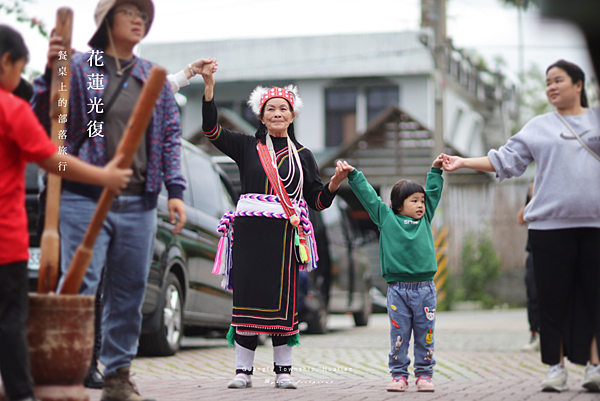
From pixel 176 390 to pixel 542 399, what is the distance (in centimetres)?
222

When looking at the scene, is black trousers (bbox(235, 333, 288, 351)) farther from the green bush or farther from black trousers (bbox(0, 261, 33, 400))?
the green bush

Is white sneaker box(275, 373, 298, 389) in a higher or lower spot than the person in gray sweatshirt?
lower

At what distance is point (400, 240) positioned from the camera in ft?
17.5

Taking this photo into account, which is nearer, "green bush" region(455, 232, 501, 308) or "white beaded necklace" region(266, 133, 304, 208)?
"white beaded necklace" region(266, 133, 304, 208)

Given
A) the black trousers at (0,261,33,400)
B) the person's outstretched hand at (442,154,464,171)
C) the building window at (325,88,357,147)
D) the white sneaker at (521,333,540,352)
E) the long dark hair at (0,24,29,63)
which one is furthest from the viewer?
the building window at (325,88,357,147)

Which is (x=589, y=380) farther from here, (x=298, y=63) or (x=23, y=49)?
(x=298, y=63)

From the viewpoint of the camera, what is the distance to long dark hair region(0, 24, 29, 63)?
3209 millimetres

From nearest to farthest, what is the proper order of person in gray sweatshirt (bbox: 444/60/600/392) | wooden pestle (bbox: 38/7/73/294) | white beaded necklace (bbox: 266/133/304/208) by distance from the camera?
wooden pestle (bbox: 38/7/73/294), person in gray sweatshirt (bbox: 444/60/600/392), white beaded necklace (bbox: 266/133/304/208)

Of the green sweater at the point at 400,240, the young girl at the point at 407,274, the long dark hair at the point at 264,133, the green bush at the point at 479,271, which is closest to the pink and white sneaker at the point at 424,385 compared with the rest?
the young girl at the point at 407,274

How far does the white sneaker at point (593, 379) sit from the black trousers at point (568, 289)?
0.11 metres

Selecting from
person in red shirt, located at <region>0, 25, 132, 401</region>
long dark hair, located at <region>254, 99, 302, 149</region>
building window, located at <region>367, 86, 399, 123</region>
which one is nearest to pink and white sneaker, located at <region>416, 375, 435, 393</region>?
long dark hair, located at <region>254, 99, 302, 149</region>

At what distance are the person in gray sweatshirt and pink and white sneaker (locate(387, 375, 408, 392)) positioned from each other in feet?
2.99

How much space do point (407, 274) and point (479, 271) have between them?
15.1m

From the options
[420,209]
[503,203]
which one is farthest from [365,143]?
[420,209]
